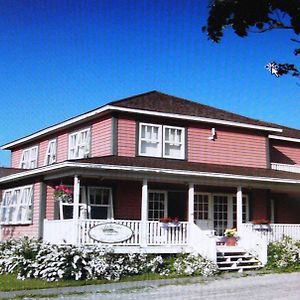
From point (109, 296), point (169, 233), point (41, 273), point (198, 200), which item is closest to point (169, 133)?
point (198, 200)

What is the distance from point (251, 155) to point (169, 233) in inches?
307

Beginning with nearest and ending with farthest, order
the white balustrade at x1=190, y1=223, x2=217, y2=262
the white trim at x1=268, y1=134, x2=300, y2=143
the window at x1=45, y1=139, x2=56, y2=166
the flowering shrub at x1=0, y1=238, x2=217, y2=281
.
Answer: the flowering shrub at x1=0, y1=238, x2=217, y2=281 < the white balustrade at x1=190, y1=223, x2=217, y2=262 < the window at x1=45, y1=139, x2=56, y2=166 < the white trim at x1=268, y1=134, x2=300, y2=143

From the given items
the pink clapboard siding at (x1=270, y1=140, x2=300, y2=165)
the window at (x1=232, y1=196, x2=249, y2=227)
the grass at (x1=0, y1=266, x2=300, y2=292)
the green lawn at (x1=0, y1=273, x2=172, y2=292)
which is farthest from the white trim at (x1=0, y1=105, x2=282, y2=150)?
the green lawn at (x1=0, y1=273, x2=172, y2=292)

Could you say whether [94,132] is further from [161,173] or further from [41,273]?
[41,273]

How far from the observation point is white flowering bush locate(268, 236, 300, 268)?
19.0 meters

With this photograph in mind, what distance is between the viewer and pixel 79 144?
932 inches

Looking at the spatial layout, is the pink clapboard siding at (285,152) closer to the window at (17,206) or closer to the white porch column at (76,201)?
the window at (17,206)

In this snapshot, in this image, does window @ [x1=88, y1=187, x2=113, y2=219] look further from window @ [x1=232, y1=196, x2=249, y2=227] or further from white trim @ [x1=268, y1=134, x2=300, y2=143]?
white trim @ [x1=268, y1=134, x2=300, y2=143]

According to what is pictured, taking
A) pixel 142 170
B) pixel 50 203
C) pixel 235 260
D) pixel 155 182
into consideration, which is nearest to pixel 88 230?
pixel 142 170

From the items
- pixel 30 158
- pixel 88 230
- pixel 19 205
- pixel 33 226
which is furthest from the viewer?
pixel 30 158

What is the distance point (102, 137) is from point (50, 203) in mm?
3544

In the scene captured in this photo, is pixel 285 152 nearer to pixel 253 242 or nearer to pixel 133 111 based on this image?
pixel 253 242

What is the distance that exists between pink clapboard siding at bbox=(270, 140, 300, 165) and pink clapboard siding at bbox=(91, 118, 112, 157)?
33.8ft

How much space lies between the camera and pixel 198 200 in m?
22.7
